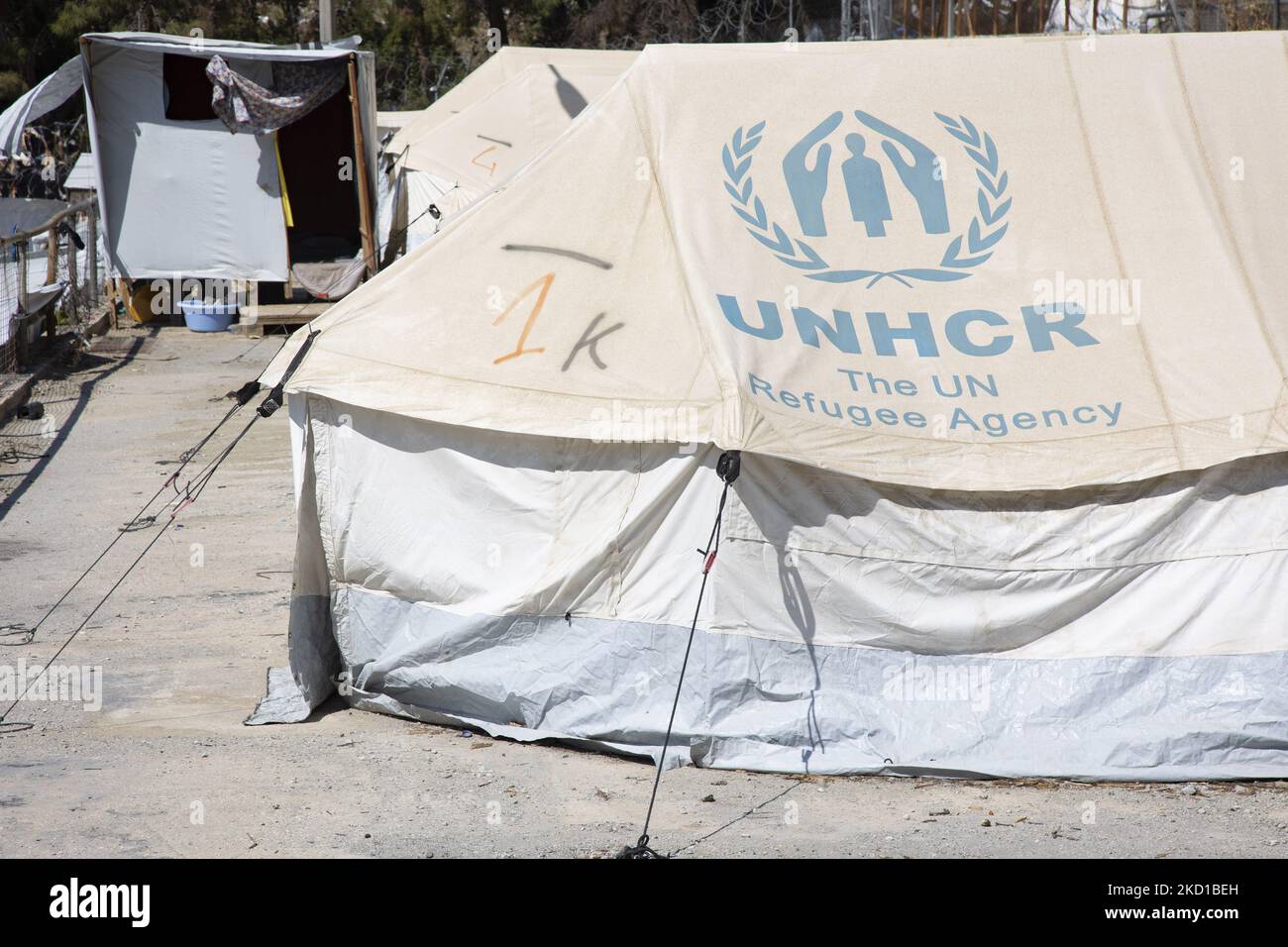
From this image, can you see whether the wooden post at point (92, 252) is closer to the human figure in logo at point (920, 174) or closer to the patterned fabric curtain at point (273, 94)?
the patterned fabric curtain at point (273, 94)

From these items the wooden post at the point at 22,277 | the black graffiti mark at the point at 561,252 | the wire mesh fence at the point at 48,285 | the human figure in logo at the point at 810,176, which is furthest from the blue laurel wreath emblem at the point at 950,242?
the wooden post at the point at 22,277

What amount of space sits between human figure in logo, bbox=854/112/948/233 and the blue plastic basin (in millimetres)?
12795

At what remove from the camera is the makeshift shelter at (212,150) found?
16562 mm

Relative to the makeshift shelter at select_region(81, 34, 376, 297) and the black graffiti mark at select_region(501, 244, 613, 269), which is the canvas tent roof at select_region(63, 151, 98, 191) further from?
the black graffiti mark at select_region(501, 244, 613, 269)

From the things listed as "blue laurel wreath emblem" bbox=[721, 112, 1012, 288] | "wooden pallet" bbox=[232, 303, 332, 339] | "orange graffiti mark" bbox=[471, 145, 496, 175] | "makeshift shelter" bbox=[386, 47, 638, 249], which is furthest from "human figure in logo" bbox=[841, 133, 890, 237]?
"wooden pallet" bbox=[232, 303, 332, 339]

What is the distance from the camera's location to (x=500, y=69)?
62.1 feet

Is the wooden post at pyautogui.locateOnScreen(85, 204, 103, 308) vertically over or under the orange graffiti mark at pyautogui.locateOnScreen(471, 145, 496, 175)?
under

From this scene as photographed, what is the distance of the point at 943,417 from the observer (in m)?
5.57

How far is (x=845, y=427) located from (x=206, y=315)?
1338 cm

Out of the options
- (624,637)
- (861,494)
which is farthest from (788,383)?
(624,637)

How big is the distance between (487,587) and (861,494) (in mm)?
1668

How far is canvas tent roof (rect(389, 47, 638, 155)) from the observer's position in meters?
18.5

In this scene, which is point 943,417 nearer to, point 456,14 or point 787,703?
point 787,703

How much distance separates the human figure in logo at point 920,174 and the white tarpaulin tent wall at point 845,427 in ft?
0.05
